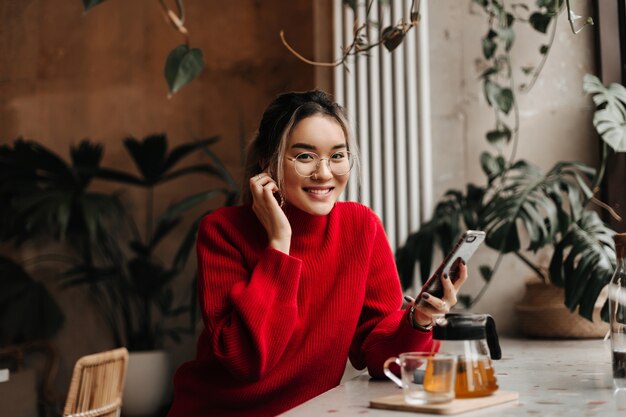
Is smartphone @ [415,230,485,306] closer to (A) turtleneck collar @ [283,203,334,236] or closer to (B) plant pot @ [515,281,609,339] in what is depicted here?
(A) turtleneck collar @ [283,203,334,236]

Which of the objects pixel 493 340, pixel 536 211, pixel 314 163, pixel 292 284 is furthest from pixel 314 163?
pixel 536 211

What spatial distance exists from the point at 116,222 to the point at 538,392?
320 centimetres

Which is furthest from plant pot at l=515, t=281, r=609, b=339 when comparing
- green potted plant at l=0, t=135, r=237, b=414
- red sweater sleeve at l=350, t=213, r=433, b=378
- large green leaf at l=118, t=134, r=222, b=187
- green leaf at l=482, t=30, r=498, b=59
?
large green leaf at l=118, t=134, r=222, b=187

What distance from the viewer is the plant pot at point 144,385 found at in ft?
12.0

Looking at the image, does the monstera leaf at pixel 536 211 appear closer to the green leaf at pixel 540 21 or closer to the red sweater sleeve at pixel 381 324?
the green leaf at pixel 540 21

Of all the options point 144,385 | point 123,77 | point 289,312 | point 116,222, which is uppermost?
point 123,77

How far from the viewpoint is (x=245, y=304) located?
1657mm

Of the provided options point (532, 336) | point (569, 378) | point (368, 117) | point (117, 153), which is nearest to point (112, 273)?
point (117, 153)

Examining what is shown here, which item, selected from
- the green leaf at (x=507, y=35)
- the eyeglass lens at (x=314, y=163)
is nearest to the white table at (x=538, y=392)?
the eyeglass lens at (x=314, y=163)

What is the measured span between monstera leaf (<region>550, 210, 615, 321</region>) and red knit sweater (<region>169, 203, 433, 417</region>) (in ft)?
2.92

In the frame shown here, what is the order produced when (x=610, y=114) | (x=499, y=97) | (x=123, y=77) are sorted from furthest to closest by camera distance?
(x=123, y=77) < (x=499, y=97) < (x=610, y=114)

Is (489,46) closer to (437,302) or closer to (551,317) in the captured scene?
(551,317)

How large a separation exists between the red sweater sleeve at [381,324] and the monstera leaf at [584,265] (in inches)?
34.9

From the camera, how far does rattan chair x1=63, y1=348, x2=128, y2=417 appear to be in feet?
7.93
